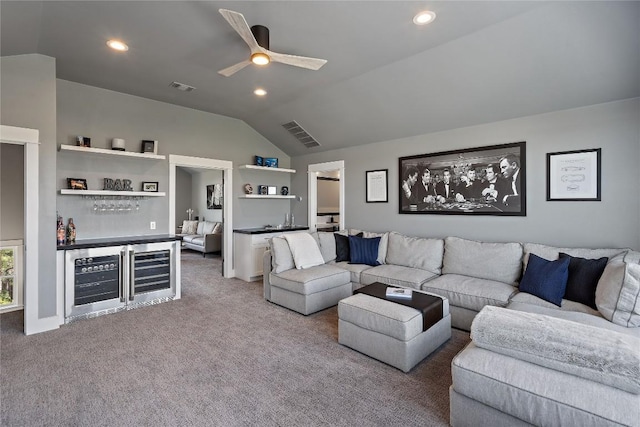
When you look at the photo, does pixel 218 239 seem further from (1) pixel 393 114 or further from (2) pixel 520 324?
(2) pixel 520 324

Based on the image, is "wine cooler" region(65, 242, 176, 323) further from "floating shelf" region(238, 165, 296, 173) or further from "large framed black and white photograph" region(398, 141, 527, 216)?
"large framed black and white photograph" region(398, 141, 527, 216)

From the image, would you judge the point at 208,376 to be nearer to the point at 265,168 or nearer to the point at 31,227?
the point at 31,227

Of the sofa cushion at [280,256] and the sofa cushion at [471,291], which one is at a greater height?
the sofa cushion at [280,256]

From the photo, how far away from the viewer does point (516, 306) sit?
2654 millimetres

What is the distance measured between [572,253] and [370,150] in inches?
123

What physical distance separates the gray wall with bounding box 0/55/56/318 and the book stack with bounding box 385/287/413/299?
3667mm

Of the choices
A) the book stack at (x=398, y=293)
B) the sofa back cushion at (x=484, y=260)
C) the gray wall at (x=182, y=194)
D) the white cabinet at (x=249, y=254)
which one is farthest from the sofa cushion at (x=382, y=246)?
the gray wall at (x=182, y=194)

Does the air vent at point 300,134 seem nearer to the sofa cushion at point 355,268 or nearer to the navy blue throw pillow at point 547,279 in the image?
the sofa cushion at point 355,268

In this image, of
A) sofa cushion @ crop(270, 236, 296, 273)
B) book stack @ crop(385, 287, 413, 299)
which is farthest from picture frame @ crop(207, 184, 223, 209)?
book stack @ crop(385, 287, 413, 299)

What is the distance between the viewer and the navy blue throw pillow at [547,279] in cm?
277

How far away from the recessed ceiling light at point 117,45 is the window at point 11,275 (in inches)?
113

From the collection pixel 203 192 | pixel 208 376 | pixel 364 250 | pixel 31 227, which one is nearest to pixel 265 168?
pixel 364 250

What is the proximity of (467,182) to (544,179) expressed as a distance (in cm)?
85

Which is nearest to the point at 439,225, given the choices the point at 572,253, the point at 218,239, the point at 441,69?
the point at 572,253
